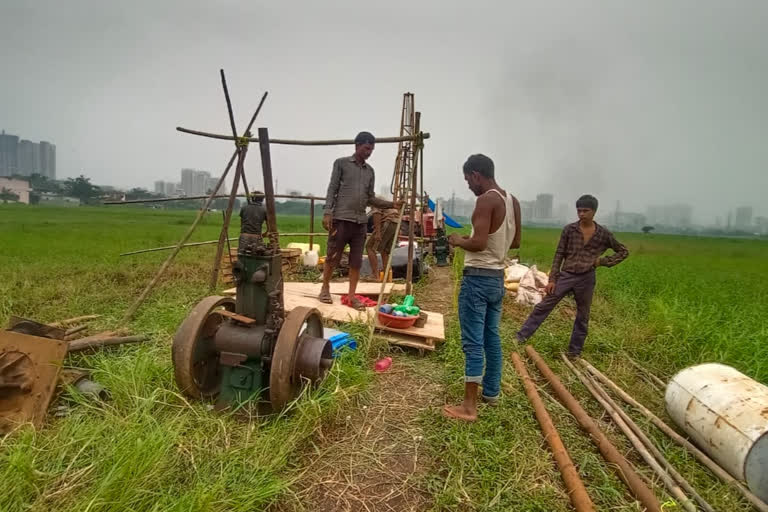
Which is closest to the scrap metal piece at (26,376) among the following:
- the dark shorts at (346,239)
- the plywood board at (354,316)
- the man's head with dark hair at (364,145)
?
the plywood board at (354,316)

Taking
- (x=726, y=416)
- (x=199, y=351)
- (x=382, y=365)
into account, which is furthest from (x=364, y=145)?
(x=726, y=416)

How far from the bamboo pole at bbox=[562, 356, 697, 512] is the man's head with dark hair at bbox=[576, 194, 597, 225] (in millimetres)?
1734

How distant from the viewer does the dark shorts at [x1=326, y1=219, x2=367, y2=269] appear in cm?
469

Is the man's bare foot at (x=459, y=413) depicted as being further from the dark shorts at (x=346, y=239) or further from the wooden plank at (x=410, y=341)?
the dark shorts at (x=346, y=239)

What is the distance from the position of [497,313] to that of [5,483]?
9.23ft

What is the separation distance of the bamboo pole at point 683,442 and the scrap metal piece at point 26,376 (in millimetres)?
4103

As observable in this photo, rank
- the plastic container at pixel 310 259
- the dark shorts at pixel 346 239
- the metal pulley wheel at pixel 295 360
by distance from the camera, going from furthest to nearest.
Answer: the plastic container at pixel 310 259 → the dark shorts at pixel 346 239 → the metal pulley wheel at pixel 295 360

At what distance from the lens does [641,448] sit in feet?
8.75

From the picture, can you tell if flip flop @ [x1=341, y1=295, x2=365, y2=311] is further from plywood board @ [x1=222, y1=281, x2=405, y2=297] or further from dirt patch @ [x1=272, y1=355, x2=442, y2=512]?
dirt patch @ [x1=272, y1=355, x2=442, y2=512]

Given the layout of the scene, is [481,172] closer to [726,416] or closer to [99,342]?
[726,416]

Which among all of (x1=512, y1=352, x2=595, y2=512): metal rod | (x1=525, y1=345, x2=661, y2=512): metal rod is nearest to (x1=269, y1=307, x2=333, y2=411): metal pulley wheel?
(x1=512, y1=352, x2=595, y2=512): metal rod

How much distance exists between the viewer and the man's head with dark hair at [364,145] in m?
4.33

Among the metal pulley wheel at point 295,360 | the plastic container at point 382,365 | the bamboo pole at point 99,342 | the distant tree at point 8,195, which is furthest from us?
the distant tree at point 8,195

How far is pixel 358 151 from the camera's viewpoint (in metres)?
4.49
